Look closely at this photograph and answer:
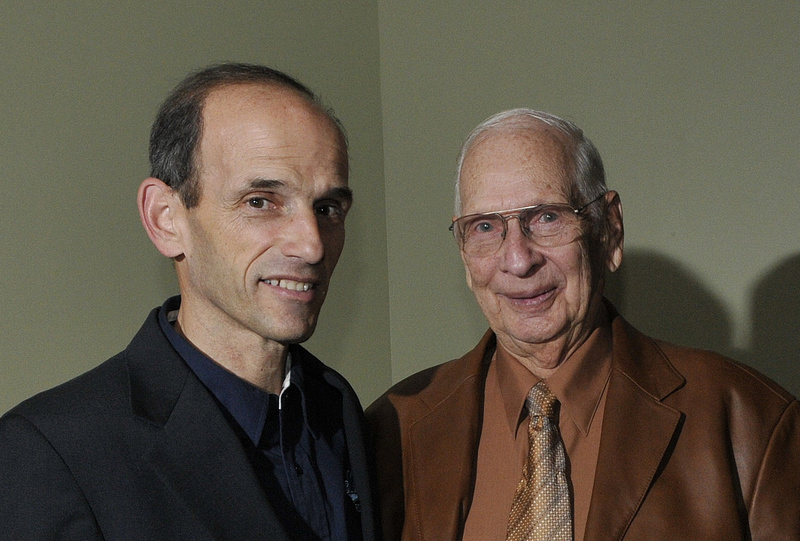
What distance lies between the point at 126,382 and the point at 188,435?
6.1 inches

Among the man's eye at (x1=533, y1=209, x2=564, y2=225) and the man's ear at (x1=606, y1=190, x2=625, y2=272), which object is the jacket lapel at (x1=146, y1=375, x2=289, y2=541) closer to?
the man's eye at (x1=533, y1=209, x2=564, y2=225)

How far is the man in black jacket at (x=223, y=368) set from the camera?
1.53 metres

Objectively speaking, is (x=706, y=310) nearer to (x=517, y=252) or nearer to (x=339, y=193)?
(x=517, y=252)

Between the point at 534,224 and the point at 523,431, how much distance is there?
46cm

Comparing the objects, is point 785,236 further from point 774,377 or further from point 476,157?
point 476,157

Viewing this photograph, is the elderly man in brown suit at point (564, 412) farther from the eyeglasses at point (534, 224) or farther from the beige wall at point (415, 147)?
the beige wall at point (415, 147)

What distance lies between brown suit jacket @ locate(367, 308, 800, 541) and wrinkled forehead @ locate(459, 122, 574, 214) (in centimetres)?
36

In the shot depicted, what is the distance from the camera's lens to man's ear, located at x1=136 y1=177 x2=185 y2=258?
1.79 meters

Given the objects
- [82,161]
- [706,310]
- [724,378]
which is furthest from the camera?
[706,310]

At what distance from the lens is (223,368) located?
69.2 inches

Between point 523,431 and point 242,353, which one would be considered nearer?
point 242,353

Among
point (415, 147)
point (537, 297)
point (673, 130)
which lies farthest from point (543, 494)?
point (415, 147)

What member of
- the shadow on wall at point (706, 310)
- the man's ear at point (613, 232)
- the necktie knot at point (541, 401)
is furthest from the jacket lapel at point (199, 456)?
the shadow on wall at point (706, 310)

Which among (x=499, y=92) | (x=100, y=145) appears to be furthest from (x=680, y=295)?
(x=100, y=145)
